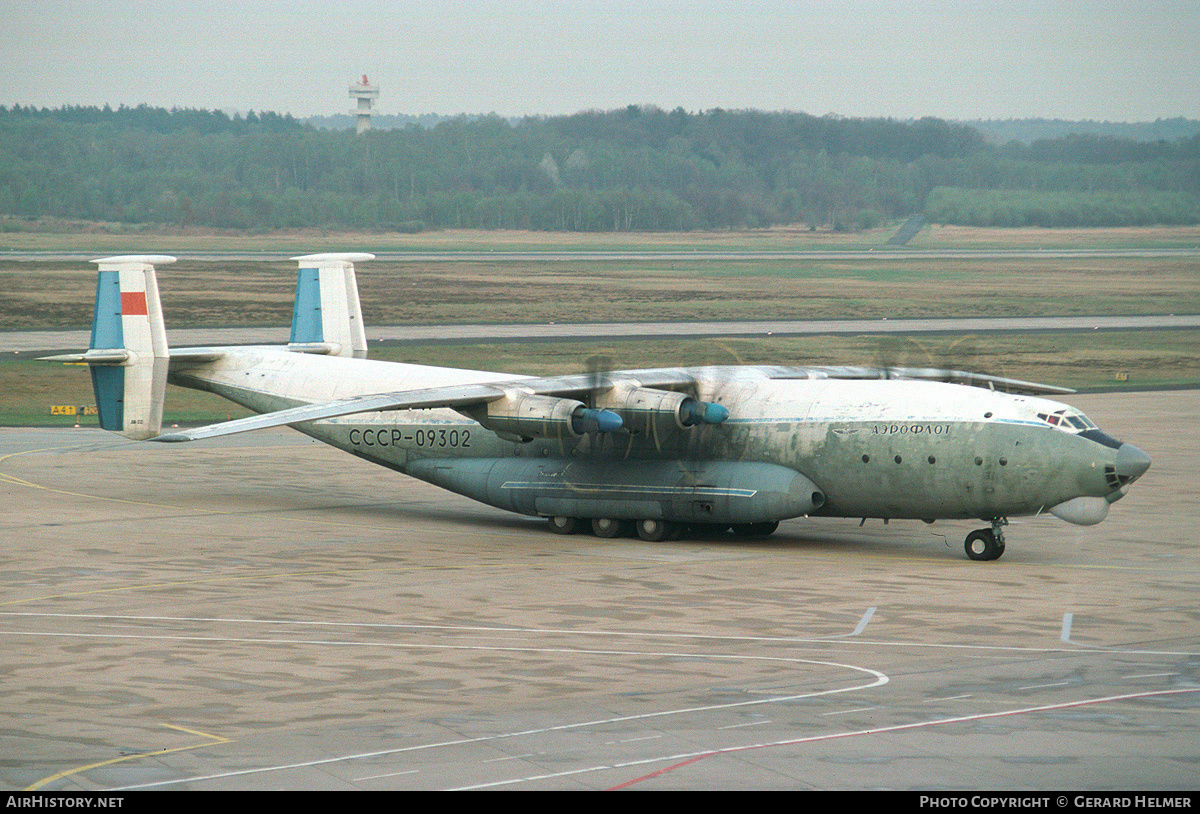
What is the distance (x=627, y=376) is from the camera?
103 ft

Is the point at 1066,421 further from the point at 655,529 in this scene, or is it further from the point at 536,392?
the point at 536,392

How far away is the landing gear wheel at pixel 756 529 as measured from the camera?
32.2 m

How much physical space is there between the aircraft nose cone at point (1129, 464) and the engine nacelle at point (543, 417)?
10.2 metres

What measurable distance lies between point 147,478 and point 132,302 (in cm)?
774

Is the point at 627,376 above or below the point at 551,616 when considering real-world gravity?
above

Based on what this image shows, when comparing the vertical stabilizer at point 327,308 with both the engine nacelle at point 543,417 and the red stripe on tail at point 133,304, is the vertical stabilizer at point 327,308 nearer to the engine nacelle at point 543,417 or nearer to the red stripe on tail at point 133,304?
the red stripe on tail at point 133,304

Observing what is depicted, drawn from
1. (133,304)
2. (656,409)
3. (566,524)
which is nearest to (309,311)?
(133,304)

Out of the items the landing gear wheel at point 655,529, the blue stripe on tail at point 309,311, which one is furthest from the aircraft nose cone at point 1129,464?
the blue stripe on tail at point 309,311

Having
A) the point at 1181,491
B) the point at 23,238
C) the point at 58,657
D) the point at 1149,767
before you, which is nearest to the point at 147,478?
the point at 58,657

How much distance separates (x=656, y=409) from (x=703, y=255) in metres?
109

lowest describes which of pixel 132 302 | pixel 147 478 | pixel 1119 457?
pixel 147 478

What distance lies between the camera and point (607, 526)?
32.5 metres
